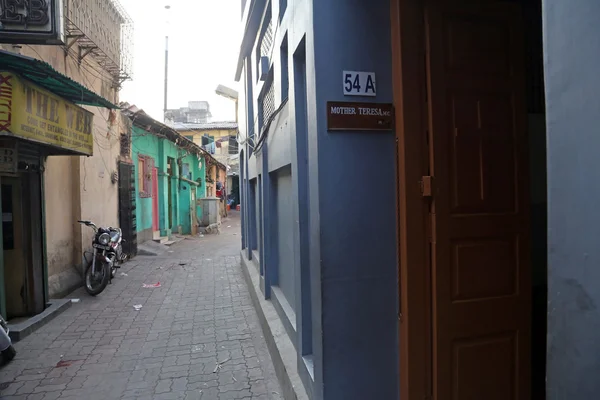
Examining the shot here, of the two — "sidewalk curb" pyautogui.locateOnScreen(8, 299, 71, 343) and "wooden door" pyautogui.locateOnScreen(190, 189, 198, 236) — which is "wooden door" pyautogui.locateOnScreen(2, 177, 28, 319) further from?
"wooden door" pyautogui.locateOnScreen(190, 189, 198, 236)

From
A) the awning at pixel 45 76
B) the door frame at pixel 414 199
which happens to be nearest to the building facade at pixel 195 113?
the awning at pixel 45 76

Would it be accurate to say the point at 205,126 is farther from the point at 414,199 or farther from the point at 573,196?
the point at 573,196

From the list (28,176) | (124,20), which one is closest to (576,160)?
(28,176)

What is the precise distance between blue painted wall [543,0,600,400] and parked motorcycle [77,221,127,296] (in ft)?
24.9

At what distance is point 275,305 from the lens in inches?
207

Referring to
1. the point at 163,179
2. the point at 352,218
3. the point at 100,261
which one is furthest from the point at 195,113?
the point at 352,218

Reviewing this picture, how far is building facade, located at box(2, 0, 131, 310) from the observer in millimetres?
5448

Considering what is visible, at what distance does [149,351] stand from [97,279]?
3255mm

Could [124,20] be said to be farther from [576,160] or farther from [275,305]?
[576,160]

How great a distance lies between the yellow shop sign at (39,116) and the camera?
392 centimetres

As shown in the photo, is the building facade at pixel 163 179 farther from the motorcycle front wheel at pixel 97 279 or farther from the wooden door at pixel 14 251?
the wooden door at pixel 14 251

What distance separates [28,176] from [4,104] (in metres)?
1.97

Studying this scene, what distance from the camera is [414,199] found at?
2.21 m

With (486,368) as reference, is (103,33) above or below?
above
